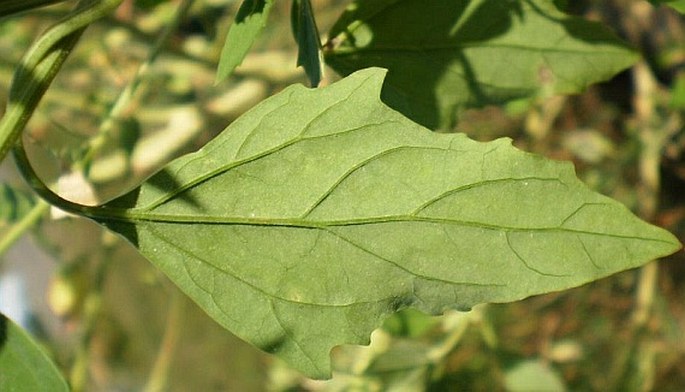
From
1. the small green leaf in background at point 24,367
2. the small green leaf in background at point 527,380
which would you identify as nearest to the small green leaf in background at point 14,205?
the small green leaf in background at point 24,367

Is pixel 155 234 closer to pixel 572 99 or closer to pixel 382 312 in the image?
pixel 382 312

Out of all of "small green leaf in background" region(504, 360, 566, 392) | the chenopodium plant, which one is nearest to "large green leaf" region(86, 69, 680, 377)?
the chenopodium plant

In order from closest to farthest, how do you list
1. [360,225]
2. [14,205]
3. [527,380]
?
1. [360,225]
2. [14,205]
3. [527,380]

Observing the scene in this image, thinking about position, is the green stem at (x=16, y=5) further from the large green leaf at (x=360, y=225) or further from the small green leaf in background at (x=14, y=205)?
the small green leaf in background at (x=14, y=205)

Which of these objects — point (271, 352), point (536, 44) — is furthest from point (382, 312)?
point (536, 44)

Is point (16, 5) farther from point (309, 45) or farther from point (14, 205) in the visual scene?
point (14, 205)

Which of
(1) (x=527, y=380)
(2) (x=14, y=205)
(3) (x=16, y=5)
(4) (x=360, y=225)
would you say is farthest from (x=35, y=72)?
(1) (x=527, y=380)

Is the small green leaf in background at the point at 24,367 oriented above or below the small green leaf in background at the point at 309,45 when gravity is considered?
below
